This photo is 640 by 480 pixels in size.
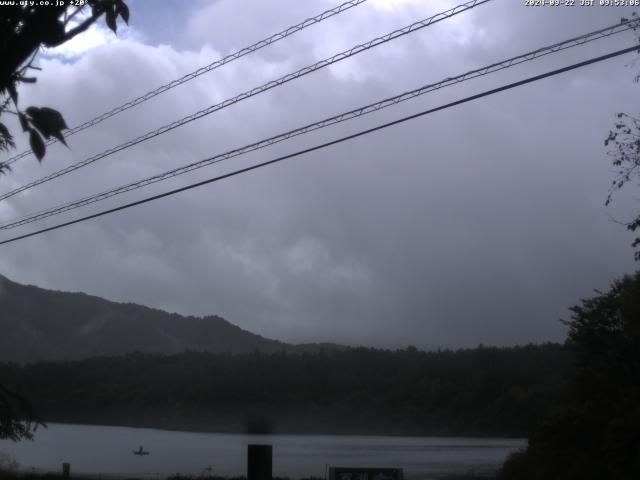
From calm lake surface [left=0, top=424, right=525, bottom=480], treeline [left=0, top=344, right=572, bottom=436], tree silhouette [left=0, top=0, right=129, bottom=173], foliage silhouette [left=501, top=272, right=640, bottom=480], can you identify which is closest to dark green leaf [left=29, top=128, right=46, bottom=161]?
tree silhouette [left=0, top=0, right=129, bottom=173]

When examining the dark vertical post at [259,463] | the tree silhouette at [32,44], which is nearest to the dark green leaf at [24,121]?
the tree silhouette at [32,44]

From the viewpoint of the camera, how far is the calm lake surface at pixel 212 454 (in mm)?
34688

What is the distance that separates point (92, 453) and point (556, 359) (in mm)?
28393

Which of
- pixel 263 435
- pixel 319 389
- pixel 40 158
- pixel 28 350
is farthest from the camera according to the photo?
pixel 28 350

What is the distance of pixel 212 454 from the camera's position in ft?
148

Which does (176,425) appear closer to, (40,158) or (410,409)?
(410,409)

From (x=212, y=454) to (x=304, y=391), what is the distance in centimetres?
2278

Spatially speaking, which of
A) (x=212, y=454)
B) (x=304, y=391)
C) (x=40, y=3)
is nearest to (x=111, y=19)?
(x=40, y=3)

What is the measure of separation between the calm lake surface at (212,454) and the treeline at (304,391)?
167 centimetres

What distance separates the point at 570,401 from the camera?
2211 cm

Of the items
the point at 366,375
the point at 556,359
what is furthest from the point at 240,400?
the point at 556,359

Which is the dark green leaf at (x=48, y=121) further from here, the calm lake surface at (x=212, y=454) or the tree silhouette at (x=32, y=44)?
the calm lake surface at (x=212, y=454)

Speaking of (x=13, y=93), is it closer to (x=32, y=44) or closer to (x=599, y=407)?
(x=32, y=44)

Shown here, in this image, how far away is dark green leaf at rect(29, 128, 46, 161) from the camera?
5.23 m
